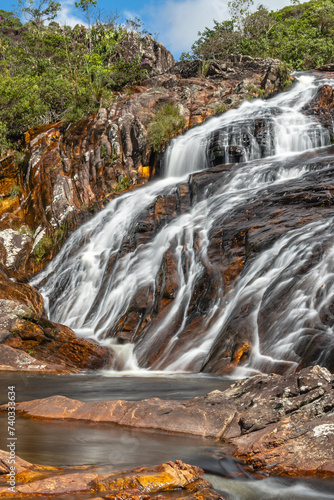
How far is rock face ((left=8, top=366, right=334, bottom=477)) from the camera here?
318 cm

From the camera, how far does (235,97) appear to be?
23.8m

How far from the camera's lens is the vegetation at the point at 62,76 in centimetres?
2677

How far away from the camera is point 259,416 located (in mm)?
3756

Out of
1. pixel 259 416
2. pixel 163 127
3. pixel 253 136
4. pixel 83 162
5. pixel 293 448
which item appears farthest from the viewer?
pixel 83 162

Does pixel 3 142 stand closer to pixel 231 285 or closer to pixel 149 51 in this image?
pixel 149 51

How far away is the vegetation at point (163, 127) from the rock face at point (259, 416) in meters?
17.3

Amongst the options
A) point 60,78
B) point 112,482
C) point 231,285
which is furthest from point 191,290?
point 60,78

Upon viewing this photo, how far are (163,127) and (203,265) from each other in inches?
486

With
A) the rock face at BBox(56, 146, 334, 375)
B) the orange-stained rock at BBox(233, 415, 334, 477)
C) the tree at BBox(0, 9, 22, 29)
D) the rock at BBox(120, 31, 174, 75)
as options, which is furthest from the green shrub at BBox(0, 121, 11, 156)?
the tree at BBox(0, 9, 22, 29)

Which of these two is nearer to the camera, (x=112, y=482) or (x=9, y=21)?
(x=112, y=482)

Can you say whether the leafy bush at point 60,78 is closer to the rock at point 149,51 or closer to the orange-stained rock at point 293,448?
the rock at point 149,51

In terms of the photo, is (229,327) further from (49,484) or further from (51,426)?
(49,484)

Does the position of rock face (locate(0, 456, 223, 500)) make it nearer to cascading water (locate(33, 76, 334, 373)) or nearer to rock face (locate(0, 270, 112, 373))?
cascading water (locate(33, 76, 334, 373))

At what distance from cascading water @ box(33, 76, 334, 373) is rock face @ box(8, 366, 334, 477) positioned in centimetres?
255
